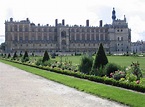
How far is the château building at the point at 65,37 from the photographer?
97812mm

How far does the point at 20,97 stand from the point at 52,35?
3778 inches

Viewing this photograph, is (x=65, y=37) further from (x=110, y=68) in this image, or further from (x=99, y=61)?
(x=110, y=68)

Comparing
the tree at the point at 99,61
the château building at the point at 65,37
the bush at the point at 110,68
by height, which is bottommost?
the bush at the point at 110,68

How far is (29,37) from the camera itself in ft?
335

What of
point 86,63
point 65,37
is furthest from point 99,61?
point 65,37

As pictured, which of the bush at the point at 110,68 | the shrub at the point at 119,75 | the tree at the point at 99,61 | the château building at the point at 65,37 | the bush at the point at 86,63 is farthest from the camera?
the château building at the point at 65,37

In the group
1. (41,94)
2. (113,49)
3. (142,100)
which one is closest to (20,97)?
(41,94)

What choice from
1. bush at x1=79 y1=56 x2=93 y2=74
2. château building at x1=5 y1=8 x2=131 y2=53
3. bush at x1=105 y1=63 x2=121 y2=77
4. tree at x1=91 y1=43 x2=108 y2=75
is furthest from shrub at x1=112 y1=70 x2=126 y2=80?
château building at x1=5 y1=8 x2=131 y2=53

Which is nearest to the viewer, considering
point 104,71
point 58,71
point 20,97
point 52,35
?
point 20,97

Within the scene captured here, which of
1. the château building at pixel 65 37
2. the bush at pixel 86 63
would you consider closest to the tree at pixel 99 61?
the bush at pixel 86 63

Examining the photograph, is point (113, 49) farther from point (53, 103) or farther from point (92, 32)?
point (53, 103)

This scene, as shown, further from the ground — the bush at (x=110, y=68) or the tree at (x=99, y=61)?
the tree at (x=99, y=61)

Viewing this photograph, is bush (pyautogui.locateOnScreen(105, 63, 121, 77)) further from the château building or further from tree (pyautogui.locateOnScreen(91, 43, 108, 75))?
the château building

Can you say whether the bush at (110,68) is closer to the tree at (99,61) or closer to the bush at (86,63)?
the tree at (99,61)
